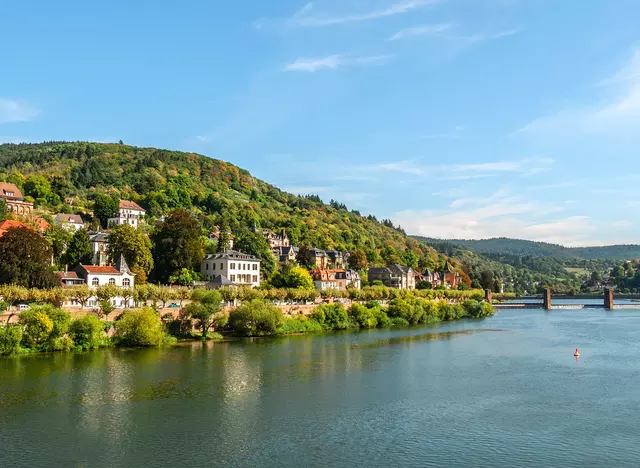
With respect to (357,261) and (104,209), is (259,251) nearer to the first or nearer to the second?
(104,209)

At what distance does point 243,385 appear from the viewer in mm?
37406

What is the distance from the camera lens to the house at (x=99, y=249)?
7802cm

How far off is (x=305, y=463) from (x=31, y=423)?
13747mm

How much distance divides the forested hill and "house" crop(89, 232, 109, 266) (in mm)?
29340

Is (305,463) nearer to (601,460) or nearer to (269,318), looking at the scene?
(601,460)

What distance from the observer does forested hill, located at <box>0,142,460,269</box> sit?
121 meters

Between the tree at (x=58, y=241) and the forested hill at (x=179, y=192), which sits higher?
the forested hill at (x=179, y=192)

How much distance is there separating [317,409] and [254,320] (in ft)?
102

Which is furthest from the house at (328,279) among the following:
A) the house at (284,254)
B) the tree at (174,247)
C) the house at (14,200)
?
the house at (14,200)

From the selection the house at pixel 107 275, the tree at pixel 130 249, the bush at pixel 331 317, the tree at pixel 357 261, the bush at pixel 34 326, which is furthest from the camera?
the tree at pixel 357 261

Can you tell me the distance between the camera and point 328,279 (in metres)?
108

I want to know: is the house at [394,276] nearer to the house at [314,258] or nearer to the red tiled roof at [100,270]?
the house at [314,258]

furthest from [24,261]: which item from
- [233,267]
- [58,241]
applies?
[233,267]

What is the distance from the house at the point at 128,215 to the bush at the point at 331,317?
154ft
